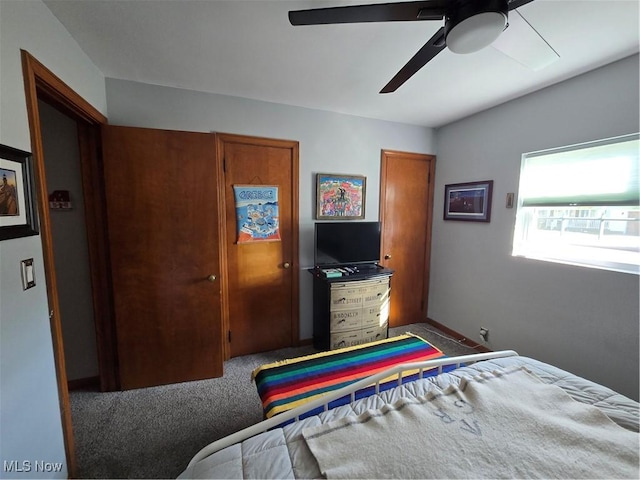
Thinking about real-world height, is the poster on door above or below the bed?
above

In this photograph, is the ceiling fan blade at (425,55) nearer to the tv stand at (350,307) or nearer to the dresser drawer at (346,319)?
the tv stand at (350,307)

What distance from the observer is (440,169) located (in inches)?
118

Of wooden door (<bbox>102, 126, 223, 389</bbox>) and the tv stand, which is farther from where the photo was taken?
the tv stand

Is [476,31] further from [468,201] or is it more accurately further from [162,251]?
[162,251]

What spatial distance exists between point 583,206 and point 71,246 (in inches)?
154

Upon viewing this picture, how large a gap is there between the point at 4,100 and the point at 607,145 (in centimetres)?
337

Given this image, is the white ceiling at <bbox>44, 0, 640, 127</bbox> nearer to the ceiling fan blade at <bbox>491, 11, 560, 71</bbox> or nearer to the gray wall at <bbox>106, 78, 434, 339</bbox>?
the gray wall at <bbox>106, 78, 434, 339</bbox>

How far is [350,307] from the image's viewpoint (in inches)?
93.5

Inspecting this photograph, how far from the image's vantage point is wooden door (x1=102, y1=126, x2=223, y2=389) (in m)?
1.83

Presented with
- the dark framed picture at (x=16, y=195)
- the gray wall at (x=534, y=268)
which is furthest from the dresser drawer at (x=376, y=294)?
the dark framed picture at (x=16, y=195)

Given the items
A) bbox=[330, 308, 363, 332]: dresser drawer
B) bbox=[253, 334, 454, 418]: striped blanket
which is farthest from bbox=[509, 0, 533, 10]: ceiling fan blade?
bbox=[330, 308, 363, 332]: dresser drawer

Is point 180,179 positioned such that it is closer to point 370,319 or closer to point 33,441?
Result: point 33,441

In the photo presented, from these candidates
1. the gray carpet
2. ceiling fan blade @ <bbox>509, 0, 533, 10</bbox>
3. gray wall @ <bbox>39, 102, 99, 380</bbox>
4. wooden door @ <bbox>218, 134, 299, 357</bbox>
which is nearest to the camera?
ceiling fan blade @ <bbox>509, 0, 533, 10</bbox>

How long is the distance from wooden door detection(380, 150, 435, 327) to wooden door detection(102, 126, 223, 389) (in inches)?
74.7
